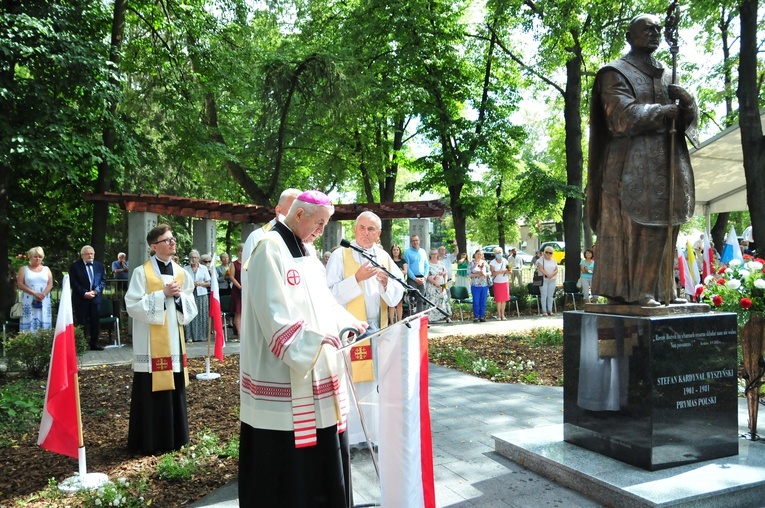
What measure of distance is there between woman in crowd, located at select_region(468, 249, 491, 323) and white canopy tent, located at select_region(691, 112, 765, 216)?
227 inches

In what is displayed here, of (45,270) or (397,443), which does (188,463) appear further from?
(45,270)

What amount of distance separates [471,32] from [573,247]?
9637 mm

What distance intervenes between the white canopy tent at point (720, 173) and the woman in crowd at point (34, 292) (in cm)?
1453

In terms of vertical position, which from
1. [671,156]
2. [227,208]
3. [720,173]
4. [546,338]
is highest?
[720,173]

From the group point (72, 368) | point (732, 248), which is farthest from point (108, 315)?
point (732, 248)

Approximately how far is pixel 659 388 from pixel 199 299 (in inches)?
427

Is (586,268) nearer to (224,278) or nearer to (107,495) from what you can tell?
(224,278)

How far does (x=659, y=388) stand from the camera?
14.3 ft

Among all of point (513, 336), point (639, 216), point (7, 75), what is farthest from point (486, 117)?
point (639, 216)

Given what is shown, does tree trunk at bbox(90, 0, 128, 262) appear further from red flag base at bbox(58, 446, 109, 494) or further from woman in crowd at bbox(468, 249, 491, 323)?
red flag base at bbox(58, 446, 109, 494)

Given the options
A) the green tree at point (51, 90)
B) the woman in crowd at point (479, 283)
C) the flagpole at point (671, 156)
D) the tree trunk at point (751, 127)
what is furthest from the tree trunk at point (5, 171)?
the tree trunk at point (751, 127)

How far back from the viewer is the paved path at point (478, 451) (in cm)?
427

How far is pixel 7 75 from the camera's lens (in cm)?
1169

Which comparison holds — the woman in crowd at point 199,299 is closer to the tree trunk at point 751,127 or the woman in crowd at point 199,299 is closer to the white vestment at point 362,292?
the white vestment at point 362,292
